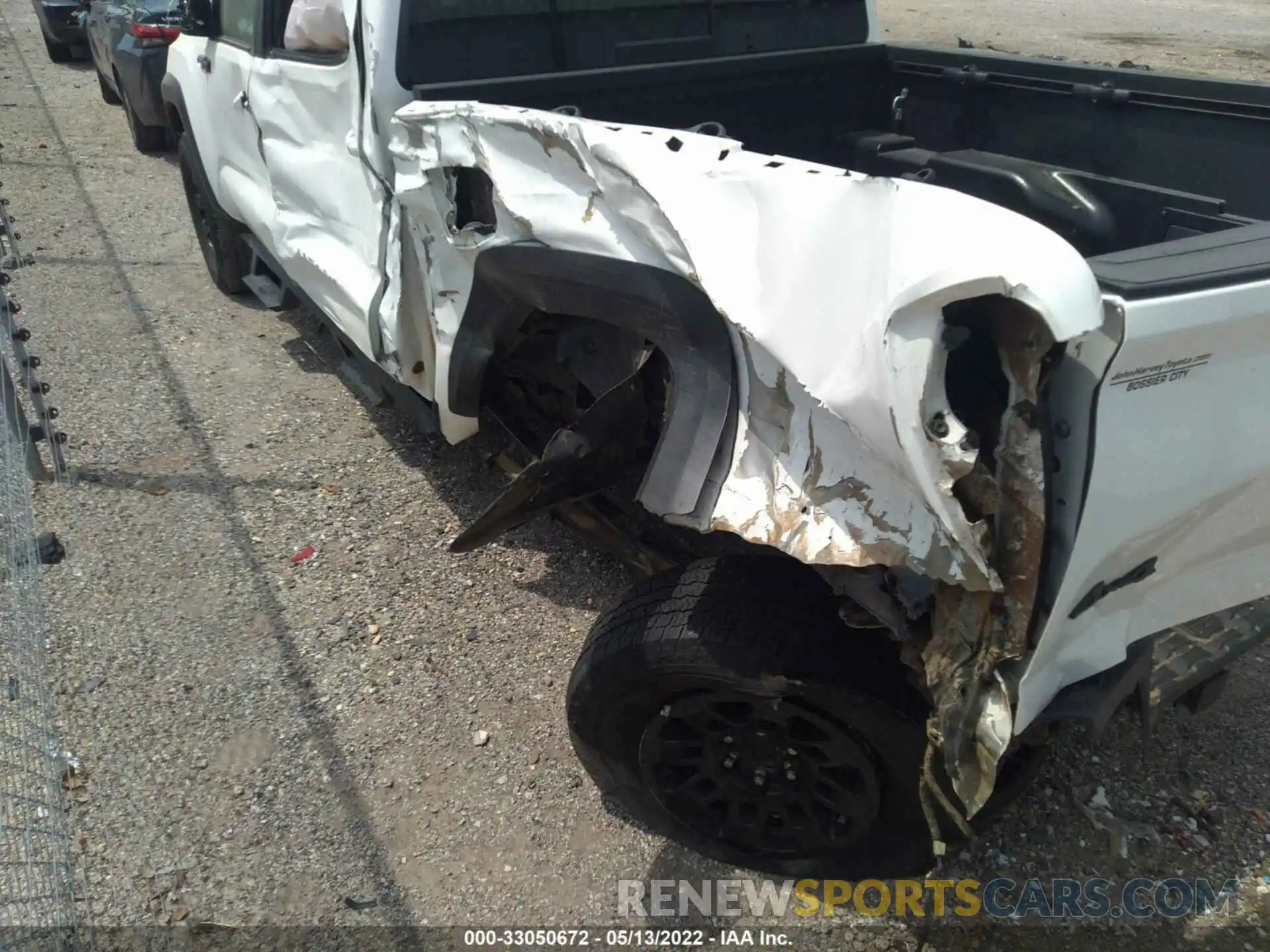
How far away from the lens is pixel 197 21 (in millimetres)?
4125

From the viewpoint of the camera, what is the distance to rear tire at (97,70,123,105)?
31.4ft

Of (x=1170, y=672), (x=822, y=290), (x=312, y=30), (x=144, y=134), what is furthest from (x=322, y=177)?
(x=144, y=134)

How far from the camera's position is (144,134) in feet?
26.6

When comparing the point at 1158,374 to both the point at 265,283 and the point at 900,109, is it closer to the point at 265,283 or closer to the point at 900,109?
the point at 900,109

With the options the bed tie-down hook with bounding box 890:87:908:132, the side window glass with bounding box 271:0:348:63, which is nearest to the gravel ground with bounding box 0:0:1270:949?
the side window glass with bounding box 271:0:348:63

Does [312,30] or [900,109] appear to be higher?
[312,30]

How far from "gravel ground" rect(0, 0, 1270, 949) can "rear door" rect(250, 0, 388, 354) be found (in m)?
0.74

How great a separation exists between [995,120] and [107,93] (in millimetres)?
9632

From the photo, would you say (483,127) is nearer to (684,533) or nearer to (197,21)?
(684,533)

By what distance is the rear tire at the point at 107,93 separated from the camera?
9570mm

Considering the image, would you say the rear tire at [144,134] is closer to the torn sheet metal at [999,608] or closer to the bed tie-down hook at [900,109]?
the bed tie-down hook at [900,109]

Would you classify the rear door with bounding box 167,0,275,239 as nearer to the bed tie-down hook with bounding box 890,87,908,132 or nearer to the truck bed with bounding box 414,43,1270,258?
the truck bed with bounding box 414,43,1270,258

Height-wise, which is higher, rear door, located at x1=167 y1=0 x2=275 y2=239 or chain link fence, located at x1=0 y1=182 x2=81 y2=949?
rear door, located at x1=167 y1=0 x2=275 y2=239

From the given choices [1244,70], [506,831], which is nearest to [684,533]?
[506,831]
